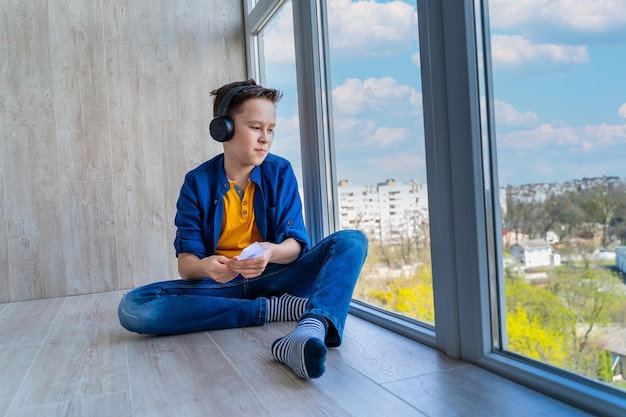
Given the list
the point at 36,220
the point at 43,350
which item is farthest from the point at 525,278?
the point at 36,220

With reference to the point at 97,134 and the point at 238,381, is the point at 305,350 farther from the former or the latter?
the point at 97,134

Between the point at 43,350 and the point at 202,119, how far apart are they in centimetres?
166

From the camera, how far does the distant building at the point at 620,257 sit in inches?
37.7

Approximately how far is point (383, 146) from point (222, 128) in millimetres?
513

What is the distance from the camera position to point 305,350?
47.4 inches

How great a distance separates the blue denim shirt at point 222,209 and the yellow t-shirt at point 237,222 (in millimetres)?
27

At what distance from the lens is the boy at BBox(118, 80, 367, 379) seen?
1733 mm

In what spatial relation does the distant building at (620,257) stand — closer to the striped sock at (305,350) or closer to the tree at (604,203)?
the tree at (604,203)

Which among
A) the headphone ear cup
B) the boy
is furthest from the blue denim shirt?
the headphone ear cup

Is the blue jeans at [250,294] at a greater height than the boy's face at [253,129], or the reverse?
the boy's face at [253,129]

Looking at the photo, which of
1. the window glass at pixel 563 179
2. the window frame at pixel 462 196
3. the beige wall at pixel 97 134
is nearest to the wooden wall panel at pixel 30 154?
the beige wall at pixel 97 134

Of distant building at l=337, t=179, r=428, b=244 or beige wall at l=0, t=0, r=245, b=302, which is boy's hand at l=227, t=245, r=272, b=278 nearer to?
distant building at l=337, t=179, r=428, b=244

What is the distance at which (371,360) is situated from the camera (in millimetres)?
1363

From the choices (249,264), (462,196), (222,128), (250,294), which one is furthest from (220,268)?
(462,196)
